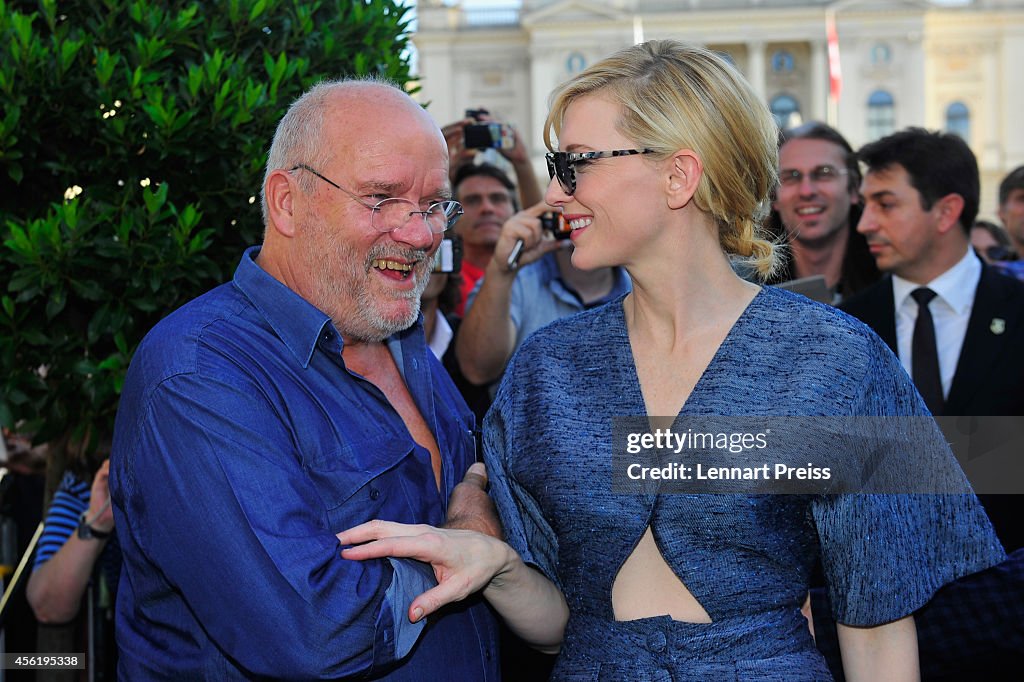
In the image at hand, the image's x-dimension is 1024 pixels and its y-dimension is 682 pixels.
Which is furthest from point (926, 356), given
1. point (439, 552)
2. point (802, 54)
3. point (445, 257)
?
point (802, 54)

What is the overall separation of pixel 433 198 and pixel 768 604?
116 centimetres

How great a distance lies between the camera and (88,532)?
3.93m

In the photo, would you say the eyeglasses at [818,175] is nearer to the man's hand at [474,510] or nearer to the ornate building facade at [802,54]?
the man's hand at [474,510]

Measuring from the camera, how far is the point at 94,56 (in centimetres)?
326

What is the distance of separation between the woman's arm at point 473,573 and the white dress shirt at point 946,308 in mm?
2266

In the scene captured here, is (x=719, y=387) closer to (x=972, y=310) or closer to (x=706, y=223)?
(x=706, y=223)

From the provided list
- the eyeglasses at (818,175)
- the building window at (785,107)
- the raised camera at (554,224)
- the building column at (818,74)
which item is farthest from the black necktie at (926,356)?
the building column at (818,74)

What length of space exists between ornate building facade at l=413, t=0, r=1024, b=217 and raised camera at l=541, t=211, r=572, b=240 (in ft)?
142

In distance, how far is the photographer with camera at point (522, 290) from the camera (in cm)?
456

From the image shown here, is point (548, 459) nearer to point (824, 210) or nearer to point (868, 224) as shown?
point (868, 224)

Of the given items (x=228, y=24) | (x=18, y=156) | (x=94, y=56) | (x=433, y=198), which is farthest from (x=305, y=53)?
(x=433, y=198)

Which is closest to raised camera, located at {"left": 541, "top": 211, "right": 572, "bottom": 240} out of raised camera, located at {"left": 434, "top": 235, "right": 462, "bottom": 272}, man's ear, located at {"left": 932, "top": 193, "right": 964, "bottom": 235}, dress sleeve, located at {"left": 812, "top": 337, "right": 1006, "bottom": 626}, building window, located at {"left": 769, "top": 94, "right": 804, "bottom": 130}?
raised camera, located at {"left": 434, "top": 235, "right": 462, "bottom": 272}

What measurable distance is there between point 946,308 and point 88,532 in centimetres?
325

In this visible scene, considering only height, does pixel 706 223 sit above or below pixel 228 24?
below
